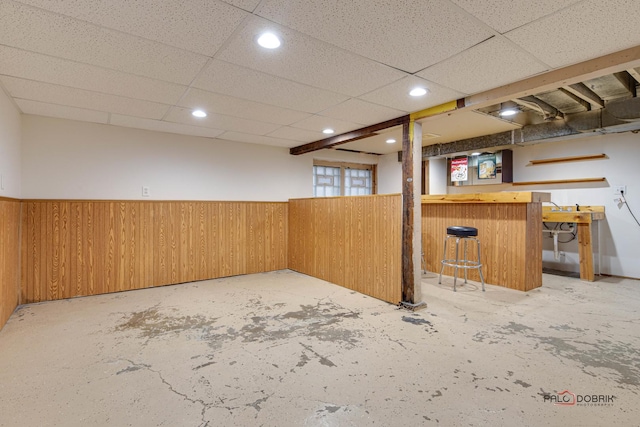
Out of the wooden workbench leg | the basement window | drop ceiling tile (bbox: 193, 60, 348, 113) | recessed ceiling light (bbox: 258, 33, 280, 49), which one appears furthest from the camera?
the basement window

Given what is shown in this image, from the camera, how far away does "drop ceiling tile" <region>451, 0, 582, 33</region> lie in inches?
63.2

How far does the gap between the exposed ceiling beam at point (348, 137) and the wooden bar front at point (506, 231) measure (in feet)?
5.34

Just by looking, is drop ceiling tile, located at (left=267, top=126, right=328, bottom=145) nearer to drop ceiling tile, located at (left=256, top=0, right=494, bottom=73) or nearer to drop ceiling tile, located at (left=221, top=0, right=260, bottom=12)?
drop ceiling tile, located at (left=256, top=0, right=494, bottom=73)

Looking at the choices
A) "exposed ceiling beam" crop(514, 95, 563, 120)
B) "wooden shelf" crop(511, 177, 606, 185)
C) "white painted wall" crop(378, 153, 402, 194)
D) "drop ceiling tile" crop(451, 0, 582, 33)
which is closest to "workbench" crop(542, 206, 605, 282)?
"wooden shelf" crop(511, 177, 606, 185)

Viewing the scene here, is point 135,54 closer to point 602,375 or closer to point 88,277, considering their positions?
point 88,277

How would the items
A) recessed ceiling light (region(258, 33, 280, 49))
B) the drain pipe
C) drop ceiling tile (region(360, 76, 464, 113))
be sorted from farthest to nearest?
the drain pipe → drop ceiling tile (region(360, 76, 464, 113)) → recessed ceiling light (region(258, 33, 280, 49))

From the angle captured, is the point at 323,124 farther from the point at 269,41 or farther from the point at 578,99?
the point at 578,99

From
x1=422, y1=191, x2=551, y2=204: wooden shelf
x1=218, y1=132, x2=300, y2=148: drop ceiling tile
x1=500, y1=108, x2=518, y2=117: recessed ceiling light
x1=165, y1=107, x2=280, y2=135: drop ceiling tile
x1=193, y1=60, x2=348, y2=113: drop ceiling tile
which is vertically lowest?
x1=422, y1=191, x2=551, y2=204: wooden shelf

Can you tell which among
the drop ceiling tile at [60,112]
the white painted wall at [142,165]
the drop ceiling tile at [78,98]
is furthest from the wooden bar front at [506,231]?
the drop ceiling tile at [60,112]

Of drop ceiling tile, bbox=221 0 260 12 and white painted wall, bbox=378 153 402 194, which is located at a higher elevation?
drop ceiling tile, bbox=221 0 260 12

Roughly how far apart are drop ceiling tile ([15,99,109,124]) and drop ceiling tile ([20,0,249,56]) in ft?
6.91

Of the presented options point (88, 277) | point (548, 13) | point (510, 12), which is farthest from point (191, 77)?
point (88, 277)

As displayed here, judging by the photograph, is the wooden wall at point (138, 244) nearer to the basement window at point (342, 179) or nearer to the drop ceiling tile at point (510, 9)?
the basement window at point (342, 179)

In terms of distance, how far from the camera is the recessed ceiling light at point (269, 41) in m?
1.92
